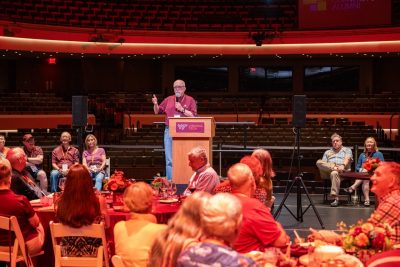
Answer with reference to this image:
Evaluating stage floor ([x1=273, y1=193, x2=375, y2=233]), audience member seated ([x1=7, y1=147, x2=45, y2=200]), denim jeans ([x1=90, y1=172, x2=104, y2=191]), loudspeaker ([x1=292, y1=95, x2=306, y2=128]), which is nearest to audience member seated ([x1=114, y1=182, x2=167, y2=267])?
audience member seated ([x1=7, y1=147, x2=45, y2=200])

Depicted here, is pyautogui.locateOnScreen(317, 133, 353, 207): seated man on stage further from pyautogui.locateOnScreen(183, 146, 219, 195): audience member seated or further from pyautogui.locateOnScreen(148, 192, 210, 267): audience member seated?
pyautogui.locateOnScreen(148, 192, 210, 267): audience member seated

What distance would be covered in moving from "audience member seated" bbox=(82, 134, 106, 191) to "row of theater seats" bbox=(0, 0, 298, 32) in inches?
412

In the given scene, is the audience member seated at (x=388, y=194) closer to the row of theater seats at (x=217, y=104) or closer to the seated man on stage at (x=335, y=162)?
the seated man on stage at (x=335, y=162)

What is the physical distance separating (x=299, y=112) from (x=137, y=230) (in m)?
5.27

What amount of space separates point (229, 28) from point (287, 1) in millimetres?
2438

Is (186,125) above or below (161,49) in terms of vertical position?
below

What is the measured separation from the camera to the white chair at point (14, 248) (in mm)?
4730

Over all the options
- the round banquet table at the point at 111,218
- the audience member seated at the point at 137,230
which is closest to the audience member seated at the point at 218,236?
the audience member seated at the point at 137,230

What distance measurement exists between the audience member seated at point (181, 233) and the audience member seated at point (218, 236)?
12cm

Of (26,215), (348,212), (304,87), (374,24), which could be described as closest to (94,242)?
(26,215)

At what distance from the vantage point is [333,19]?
67.5ft

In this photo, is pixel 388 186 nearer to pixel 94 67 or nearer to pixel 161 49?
pixel 161 49

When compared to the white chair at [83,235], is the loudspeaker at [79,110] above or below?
above

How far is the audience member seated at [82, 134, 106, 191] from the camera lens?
32.8 ft
